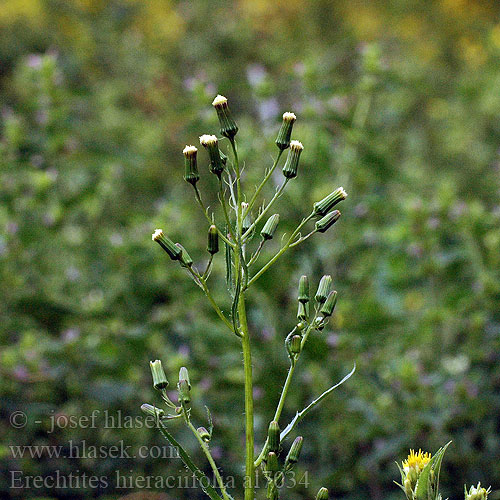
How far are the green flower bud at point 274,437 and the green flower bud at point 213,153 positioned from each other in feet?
0.75

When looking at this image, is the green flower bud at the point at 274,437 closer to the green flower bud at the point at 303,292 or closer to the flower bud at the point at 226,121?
the green flower bud at the point at 303,292

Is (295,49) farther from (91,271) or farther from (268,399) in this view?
(268,399)

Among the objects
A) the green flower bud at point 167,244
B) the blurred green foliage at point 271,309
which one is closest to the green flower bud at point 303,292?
the green flower bud at point 167,244

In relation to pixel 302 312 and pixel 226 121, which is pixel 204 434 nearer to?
pixel 302 312

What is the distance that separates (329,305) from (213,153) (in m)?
0.19

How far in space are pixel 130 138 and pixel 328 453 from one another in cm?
164

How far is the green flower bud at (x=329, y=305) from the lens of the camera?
0.70 metres

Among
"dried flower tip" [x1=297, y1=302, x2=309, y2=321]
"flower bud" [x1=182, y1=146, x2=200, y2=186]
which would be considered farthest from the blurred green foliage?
"flower bud" [x1=182, y1=146, x2=200, y2=186]

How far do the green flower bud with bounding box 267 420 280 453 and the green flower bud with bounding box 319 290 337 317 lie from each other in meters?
0.12

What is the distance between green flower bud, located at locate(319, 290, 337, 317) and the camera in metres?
0.70

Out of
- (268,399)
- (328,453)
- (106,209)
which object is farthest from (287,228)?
(106,209)

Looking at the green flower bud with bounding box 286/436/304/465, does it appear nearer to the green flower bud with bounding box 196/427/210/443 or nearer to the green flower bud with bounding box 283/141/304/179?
the green flower bud with bounding box 196/427/210/443

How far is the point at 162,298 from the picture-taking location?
1.77 metres

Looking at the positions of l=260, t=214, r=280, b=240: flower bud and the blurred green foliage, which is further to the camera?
the blurred green foliage
